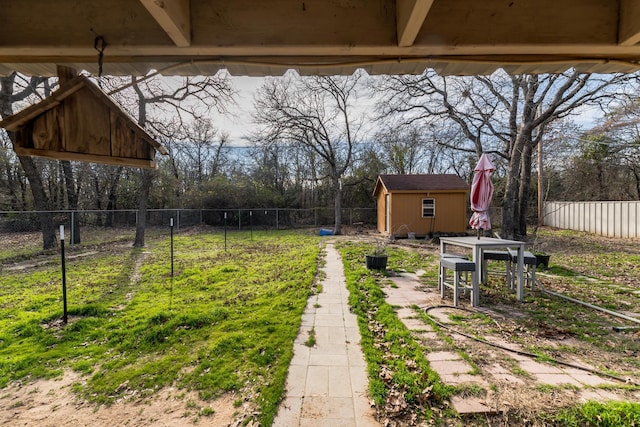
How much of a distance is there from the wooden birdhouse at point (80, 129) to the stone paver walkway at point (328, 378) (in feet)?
6.72

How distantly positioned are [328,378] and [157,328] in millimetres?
2245

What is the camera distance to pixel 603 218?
1331 centimetres

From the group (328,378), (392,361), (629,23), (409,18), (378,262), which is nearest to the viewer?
(409,18)

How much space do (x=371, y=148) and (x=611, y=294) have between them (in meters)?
16.1

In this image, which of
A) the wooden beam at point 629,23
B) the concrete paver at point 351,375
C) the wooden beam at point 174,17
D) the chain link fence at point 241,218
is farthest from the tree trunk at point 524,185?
the wooden beam at point 174,17

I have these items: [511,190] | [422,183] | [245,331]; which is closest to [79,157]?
[245,331]

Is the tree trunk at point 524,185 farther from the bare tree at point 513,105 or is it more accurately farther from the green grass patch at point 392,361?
the green grass patch at point 392,361

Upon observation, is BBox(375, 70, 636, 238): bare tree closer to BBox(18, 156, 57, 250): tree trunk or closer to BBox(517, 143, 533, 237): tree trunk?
BBox(517, 143, 533, 237): tree trunk

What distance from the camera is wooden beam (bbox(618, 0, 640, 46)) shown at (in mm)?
1426

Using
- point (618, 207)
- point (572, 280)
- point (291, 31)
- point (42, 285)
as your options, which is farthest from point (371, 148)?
point (291, 31)

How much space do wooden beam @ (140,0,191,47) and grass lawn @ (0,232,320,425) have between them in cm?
239

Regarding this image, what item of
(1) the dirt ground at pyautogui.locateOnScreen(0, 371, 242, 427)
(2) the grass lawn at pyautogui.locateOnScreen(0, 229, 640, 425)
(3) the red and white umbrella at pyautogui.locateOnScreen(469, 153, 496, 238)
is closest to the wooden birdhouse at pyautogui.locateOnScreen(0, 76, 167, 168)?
(1) the dirt ground at pyautogui.locateOnScreen(0, 371, 242, 427)

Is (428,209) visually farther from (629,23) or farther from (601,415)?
(629,23)

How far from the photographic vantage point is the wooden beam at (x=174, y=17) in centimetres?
122
